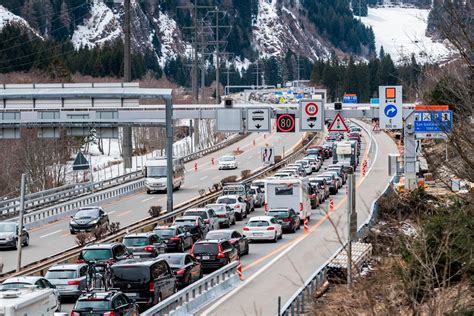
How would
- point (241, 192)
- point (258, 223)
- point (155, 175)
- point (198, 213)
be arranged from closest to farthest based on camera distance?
point (258, 223) < point (198, 213) < point (241, 192) < point (155, 175)

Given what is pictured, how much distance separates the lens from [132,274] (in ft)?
97.5

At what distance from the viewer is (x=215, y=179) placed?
7844 cm

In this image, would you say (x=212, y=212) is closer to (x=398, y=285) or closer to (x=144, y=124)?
(x=144, y=124)

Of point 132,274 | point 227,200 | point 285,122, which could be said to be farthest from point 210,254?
point 285,122

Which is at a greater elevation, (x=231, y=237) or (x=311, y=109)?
(x=311, y=109)

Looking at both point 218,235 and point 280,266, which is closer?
point 280,266

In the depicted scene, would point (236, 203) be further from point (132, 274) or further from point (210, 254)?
point (132, 274)

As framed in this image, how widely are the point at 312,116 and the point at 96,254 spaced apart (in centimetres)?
2057

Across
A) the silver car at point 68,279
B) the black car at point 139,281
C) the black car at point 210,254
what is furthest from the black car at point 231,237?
the black car at point 139,281

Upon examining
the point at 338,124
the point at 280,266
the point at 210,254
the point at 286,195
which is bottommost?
the point at 280,266

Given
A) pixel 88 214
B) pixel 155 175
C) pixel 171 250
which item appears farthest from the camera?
pixel 155 175

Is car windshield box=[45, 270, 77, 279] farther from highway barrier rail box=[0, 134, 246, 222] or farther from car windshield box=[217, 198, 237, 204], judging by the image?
car windshield box=[217, 198, 237, 204]

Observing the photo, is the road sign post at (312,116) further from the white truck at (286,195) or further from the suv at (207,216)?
the suv at (207,216)

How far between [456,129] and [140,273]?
1307cm
